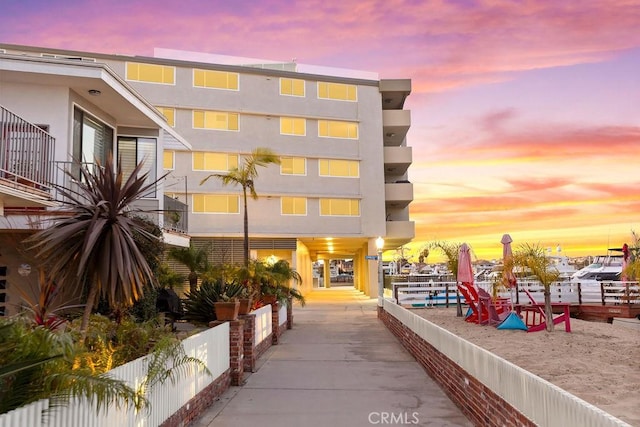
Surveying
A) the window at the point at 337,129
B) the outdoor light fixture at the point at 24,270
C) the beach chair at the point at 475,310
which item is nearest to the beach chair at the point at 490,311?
the beach chair at the point at 475,310

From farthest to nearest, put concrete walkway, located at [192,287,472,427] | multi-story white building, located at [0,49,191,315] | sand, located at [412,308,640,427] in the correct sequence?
1. multi-story white building, located at [0,49,191,315]
2. concrete walkway, located at [192,287,472,427]
3. sand, located at [412,308,640,427]

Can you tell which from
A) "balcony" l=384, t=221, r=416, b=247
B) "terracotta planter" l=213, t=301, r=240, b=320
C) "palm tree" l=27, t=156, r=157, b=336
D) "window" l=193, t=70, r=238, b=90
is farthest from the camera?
"balcony" l=384, t=221, r=416, b=247

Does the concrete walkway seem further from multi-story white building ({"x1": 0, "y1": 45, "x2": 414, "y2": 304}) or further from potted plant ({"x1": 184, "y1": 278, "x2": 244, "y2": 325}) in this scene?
multi-story white building ({"x1": 0, "y1": 45, "x2": 414, "y2": 304})

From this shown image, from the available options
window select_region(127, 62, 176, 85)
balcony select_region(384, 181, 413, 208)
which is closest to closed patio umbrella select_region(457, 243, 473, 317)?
balcony select_region(384, 181, 413, 208)

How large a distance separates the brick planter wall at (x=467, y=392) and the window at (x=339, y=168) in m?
25.6

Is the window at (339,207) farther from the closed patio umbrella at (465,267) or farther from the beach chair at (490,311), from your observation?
the beach chair at (490,311)

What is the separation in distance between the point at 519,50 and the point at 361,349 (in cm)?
1070

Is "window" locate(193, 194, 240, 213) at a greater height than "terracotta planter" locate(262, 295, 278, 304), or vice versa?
"window" locate(193, 194, 240, 213)

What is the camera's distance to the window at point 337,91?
3891 centimetres

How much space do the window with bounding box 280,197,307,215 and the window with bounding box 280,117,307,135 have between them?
4.61 meters

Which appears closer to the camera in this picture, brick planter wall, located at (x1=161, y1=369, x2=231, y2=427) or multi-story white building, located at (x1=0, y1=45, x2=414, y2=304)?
brick planter wall, located at (x1=161, y1=369, x2=231, y2=427)

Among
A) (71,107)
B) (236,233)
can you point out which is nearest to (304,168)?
(236,233)
